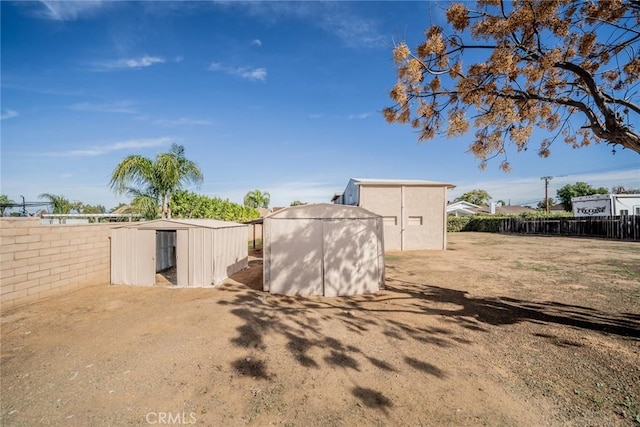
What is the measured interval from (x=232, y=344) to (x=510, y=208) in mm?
71637

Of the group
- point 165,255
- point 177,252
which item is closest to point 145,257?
point 177,252

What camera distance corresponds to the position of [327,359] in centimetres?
466

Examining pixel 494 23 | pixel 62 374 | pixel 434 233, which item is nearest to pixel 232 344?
pixel 62 374

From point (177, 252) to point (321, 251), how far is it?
5.00 meters

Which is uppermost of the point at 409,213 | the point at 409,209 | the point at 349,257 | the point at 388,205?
the point at 388,205

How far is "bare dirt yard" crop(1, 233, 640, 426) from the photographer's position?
3.41 meters

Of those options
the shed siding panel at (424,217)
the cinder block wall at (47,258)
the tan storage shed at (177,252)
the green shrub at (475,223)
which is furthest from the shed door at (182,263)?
the green shrub at (475,223)

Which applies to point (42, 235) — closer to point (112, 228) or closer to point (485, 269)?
point (112, 228)

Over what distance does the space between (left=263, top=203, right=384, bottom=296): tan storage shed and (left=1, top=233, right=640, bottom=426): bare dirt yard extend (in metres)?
0.69

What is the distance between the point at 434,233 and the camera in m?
19.0

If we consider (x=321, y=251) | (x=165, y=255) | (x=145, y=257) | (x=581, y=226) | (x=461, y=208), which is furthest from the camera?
(x=461, y=208)

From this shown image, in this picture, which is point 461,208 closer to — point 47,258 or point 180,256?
point 180,256

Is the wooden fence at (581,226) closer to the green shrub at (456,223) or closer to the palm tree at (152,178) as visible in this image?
the green shrub at (456,223)

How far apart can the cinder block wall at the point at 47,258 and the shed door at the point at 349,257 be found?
26.0ft
